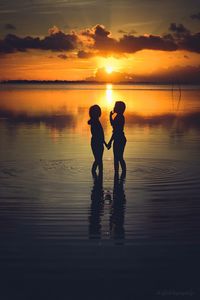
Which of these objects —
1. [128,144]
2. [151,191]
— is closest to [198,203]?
[151,191]

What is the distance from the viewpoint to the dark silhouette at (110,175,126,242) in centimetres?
825

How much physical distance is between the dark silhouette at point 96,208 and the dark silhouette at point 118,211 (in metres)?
0.21

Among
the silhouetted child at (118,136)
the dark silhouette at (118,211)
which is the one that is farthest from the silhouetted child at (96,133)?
the dark silhouette at (118,211)

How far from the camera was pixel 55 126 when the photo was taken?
29359mm

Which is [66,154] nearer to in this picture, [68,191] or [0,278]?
[68,191]

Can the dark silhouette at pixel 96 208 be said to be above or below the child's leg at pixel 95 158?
below

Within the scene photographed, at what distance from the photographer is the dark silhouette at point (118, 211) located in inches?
325

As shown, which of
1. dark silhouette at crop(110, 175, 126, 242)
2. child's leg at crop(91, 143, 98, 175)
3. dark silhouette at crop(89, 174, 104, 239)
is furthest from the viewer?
child's leg at crop(91, 143, 98, 175)

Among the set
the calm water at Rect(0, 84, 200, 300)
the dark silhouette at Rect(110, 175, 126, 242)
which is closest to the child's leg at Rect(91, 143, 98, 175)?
the calm water at Rect(0, 84, 200, 300)

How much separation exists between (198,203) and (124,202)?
1.43 metres

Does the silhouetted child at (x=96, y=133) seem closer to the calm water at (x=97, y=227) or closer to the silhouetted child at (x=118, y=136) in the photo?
the silhouetted child at (x=118, y=136)

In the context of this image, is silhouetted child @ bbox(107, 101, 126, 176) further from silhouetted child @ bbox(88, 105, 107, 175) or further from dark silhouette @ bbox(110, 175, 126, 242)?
dark silhouette @ bbox(110, 175, 126, 242)

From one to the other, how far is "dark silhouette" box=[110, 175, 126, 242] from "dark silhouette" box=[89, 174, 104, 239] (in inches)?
8.3

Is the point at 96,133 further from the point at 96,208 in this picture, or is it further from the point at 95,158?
the point at 96,208
